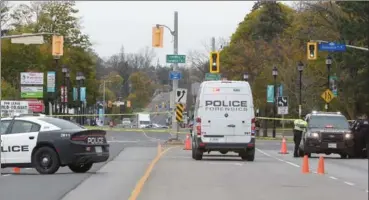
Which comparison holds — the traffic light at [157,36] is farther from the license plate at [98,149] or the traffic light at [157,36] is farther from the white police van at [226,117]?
the license plate at [98,149]

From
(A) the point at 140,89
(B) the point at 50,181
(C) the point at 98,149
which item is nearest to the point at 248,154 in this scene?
(C) the point at 98,149

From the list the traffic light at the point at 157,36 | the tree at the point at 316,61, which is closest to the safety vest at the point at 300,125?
the traffic light at the point at 157,36

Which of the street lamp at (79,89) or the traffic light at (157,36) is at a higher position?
the traffic light at (157,36)

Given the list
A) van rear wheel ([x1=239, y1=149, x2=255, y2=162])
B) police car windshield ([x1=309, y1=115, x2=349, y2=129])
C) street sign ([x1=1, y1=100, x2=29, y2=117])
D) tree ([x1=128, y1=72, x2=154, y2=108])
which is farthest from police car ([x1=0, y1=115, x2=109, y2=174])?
tree ([x1=128, y1=72, x2=154, y2=108])

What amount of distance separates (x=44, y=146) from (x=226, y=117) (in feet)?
26.9

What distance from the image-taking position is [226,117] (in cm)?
2675

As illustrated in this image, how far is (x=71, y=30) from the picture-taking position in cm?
9712

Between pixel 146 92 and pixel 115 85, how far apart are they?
6.60m

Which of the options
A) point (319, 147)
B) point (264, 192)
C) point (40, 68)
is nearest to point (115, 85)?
point (40, 68)

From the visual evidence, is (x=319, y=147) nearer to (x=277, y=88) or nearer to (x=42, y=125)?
(x=42, y=125)

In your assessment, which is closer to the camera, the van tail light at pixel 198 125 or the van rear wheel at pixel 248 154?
the van tail light at pixel 198 125

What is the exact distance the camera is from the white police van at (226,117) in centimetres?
2661

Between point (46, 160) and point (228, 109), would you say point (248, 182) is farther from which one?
point (228, 109)

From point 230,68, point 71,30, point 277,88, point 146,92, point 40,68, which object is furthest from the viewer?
point 146,92
